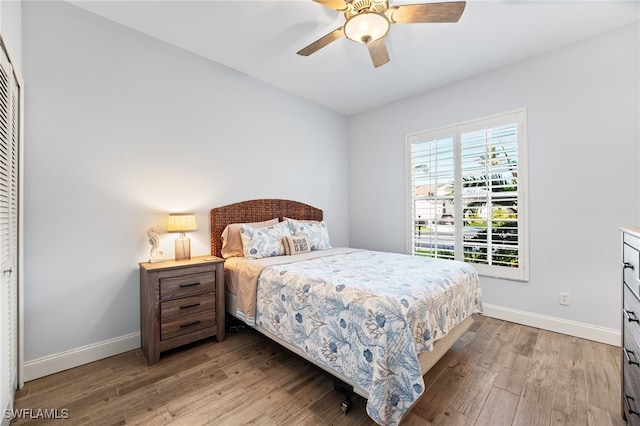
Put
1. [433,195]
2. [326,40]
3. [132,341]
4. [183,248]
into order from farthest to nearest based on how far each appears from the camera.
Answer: [433,195] → [183,248] → [132,341] → [326,40]

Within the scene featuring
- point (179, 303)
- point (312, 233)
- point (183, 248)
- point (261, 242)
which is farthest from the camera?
point (312, 233)

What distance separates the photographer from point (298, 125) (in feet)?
13.0

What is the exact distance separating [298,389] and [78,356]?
71.8 inches

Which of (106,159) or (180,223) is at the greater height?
(106,159)

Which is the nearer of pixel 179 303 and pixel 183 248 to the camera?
pixel 179 303

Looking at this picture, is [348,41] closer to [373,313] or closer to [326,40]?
[326,40]

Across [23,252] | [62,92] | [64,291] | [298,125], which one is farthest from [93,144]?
[298,125]

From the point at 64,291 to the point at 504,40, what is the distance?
449 centimetres

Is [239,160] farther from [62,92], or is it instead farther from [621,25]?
[621,25]

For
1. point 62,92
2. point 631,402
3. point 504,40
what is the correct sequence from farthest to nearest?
1. point 504,40
2. point 62,92
3. point 631,402

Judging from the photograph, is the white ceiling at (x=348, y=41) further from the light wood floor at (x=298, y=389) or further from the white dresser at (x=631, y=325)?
the light wood floor at (x=298, y=389)

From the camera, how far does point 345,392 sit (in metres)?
1.78

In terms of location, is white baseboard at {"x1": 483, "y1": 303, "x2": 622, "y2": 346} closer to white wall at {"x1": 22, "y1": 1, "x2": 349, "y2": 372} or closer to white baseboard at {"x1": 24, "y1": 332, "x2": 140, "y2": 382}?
white wall at {"x1": 22, "y1": 1, "x2": 349, "y2": 372}

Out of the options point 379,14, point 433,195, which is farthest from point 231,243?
point 433,195
